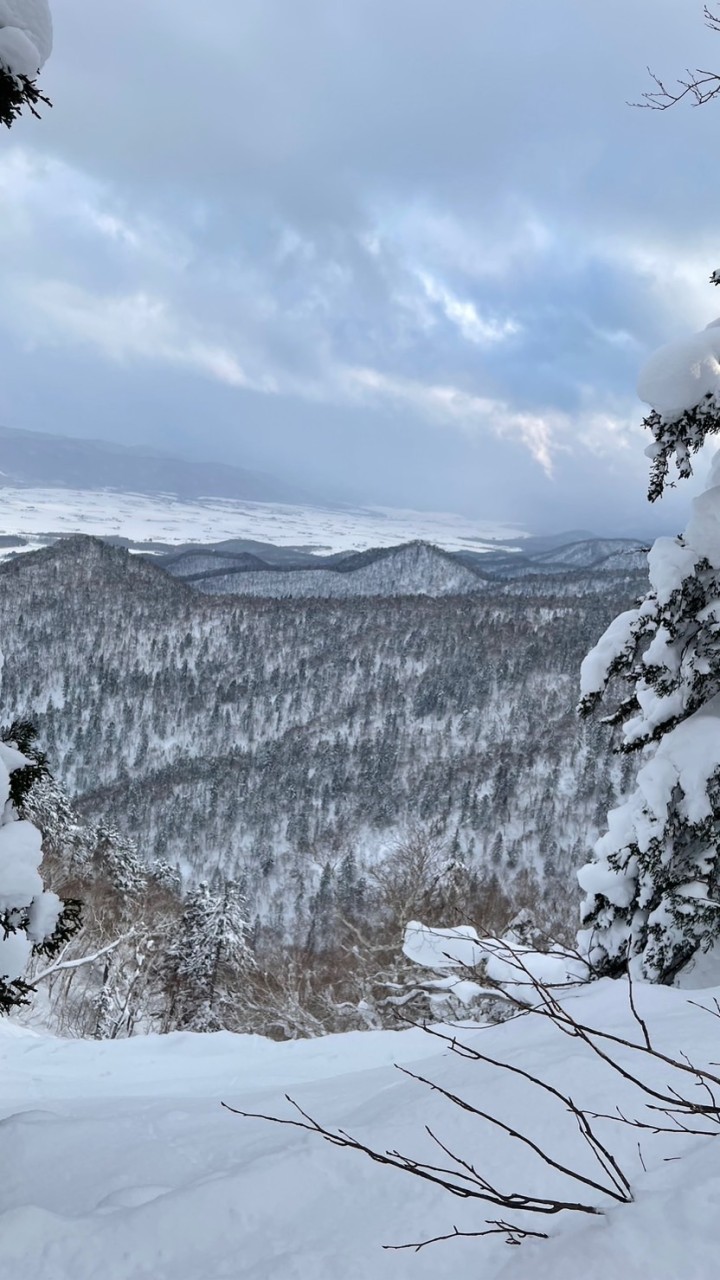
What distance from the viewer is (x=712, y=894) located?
6.83 m

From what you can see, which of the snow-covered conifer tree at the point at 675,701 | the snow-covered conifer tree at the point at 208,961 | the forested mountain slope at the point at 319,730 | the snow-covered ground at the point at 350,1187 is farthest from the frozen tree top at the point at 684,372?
the forested mountain slope at the point at 319,730

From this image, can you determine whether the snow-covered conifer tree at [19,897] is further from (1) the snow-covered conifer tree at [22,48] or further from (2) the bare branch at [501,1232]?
(1) the snow-covered conifer tree at [22,48]

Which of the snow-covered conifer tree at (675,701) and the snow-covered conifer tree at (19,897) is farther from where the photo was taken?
the snow-covered conifer tree at (675,701)

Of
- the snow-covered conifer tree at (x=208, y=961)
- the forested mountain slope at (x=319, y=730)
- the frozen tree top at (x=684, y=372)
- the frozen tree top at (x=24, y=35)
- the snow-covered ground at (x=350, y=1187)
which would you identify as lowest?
the forested mountain slope at (x=319, y=730)

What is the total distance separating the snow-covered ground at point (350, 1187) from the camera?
2.21 m

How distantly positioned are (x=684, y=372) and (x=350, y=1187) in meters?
6.60

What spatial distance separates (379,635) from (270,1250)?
186m

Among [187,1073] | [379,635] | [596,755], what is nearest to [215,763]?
[379,635]

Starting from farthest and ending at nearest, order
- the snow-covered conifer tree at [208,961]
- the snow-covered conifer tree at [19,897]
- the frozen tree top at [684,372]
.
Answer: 1. the snow-covered conifer tree at [208,961]
2. the frozen tree top at [684,372]
3. the snow-covered conifer tree at [19,897]

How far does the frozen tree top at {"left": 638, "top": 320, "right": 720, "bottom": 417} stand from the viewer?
6.48 meters

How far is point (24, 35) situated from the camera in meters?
3.96

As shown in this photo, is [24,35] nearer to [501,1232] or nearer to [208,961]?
[501,1232]

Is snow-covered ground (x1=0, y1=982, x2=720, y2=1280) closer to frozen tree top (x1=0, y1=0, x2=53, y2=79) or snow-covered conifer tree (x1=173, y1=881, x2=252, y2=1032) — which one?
frozen tree top (x1=0, y1=0, x2=53, y2=79)

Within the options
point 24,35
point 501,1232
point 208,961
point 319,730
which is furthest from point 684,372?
point 319,730
